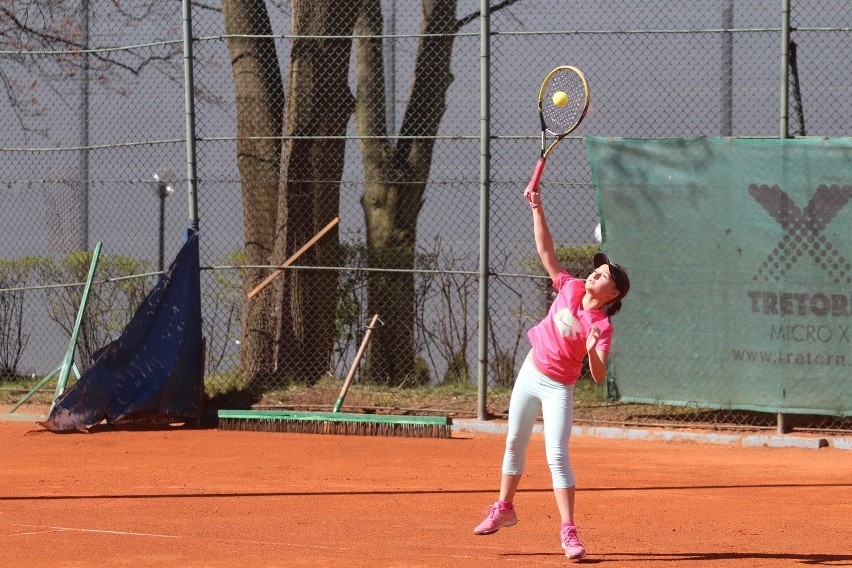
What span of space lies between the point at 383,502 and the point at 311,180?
16.7ft

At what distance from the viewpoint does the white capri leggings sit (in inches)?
232

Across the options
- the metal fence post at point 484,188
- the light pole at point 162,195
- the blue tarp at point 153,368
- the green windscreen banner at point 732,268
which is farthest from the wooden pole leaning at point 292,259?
the green windscreen banner at point 732,268

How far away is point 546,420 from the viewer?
6023mm

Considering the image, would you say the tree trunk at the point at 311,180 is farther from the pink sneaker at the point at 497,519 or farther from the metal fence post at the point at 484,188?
the pink sneaker at the point at 497,519

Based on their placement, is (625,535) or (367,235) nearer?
(625,535)

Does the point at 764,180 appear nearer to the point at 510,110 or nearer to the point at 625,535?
the point at 510,110

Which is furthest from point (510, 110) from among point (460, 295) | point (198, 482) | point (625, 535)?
point (625, 535)

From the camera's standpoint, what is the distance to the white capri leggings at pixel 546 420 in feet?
19.3

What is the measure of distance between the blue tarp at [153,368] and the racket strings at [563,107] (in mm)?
4707

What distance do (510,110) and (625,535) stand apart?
263 inches

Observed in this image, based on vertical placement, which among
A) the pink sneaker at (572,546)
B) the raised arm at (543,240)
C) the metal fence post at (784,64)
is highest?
the metal fence post at (784,64)

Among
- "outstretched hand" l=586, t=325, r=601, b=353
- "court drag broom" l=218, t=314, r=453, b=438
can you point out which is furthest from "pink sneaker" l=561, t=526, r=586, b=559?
"court drag broom" l=218, t=314, r=453, b=438

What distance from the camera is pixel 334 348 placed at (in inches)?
486

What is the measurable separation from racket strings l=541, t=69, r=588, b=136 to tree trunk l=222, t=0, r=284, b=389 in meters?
5.41
